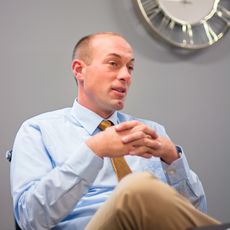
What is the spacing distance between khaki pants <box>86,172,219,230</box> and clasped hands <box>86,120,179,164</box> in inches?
12.1

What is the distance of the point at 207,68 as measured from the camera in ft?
7.57

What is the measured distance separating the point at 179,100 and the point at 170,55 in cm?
26

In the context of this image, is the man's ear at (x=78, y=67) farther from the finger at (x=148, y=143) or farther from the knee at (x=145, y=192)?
the knee at (x=145, y=192)

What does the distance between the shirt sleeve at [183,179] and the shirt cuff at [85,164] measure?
1.07 feet

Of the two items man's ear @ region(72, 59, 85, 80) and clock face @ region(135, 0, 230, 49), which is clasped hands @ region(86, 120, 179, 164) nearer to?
man's ear @ region(72, 59, 85, 80)

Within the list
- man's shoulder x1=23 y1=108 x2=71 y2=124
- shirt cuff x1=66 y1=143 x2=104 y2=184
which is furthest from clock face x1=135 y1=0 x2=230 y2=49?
shirt cuff x1=66 y1=143 x2=104 y2=184

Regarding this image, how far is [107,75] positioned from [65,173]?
20.3 inches

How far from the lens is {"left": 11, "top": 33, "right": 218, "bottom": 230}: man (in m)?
0.96

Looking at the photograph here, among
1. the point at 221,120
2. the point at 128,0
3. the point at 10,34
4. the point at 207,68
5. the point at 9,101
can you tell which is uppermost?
the point at 128,0

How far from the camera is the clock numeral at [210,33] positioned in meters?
2.24

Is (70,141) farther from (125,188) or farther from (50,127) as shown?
(125,188)

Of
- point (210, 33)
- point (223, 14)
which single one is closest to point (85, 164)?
point (210, 33)

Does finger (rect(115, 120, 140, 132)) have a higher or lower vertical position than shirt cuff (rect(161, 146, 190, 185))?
higher

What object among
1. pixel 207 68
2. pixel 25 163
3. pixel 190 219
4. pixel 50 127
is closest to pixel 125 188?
pixel 190 219
